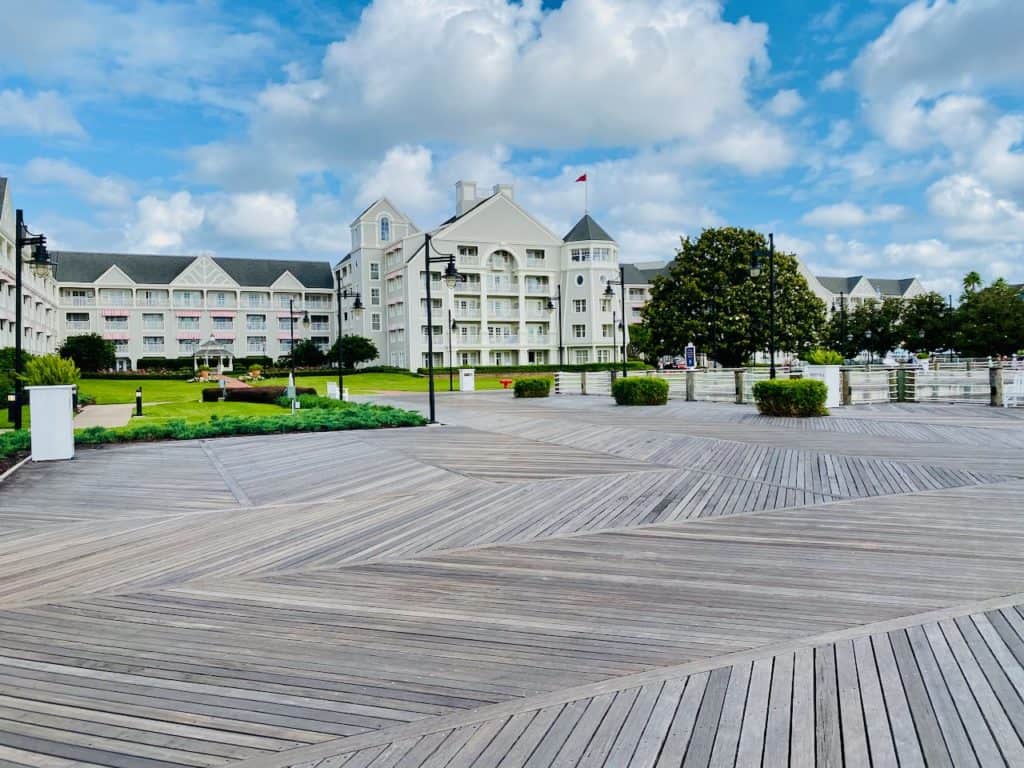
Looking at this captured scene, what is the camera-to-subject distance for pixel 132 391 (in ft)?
147

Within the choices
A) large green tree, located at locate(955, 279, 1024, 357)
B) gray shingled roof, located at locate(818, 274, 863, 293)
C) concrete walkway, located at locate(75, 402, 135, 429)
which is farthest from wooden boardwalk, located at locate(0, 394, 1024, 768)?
gray shingled roof, located at locate(818, 274, 863, 293)

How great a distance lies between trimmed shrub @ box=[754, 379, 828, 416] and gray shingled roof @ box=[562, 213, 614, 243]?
5593 cm

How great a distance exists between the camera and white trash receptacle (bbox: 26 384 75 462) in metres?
13.0

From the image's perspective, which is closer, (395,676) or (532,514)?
(395,676)

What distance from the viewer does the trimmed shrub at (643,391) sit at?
1007 inches

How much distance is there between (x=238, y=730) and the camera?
3420 millimetres

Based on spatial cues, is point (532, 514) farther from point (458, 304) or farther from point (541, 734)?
point (458, 304)

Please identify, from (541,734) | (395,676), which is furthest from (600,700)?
(395,676)

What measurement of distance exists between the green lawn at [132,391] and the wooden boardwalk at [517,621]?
30126 mm

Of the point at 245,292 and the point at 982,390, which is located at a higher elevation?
the point at 245,292

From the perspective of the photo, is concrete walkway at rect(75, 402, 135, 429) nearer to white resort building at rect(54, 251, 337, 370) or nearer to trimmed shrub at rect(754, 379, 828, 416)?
trimmed shrub at rect(754, 379, 828, 416)

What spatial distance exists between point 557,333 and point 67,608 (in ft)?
236

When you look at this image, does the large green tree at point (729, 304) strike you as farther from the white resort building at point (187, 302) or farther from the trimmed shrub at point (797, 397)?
the white resort building at point (187, 302)

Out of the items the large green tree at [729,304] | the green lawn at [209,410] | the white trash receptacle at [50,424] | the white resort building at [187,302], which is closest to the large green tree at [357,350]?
the white resort building at [187,302]
